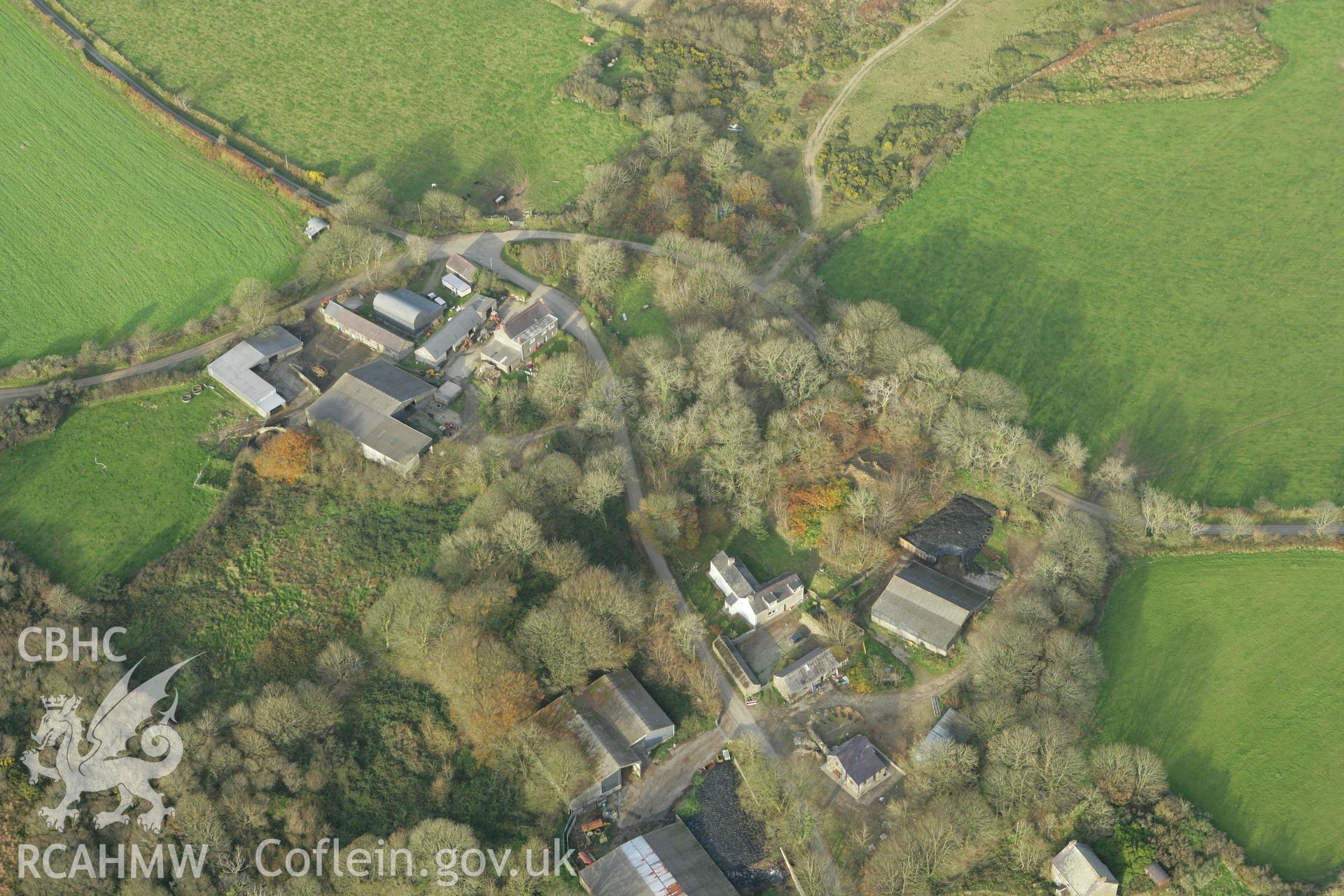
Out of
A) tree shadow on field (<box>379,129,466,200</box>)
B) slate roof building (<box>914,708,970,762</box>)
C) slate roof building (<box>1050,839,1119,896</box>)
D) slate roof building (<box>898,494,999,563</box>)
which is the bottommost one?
slate roof building (<box>1050,839,1119,896</box>)

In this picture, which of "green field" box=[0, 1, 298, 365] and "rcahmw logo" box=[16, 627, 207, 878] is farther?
"green field" box=[0, 1, 298, 365]

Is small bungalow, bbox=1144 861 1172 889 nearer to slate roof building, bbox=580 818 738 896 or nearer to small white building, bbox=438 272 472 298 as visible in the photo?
slate roof building, bbox=580 818 738 896

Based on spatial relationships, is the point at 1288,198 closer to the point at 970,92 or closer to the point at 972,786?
the point at 970,92

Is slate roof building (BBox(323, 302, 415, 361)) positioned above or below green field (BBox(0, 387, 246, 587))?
above

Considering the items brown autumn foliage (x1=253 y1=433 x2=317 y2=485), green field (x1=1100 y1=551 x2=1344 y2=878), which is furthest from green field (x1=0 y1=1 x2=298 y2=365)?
green field (x1=1100 y1=551 x2=1344 y2=878)

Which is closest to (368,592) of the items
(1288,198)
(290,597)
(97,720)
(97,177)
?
(290,597)

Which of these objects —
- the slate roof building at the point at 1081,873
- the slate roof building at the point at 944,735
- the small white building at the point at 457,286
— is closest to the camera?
the slate roof building at the point at 1081,873

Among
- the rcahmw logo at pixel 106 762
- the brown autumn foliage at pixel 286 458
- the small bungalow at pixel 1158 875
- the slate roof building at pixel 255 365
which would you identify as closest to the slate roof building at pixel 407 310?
the slate roof building at pixel 255 365

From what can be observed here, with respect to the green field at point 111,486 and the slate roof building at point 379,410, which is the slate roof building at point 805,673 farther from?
the green field at point 111,486
